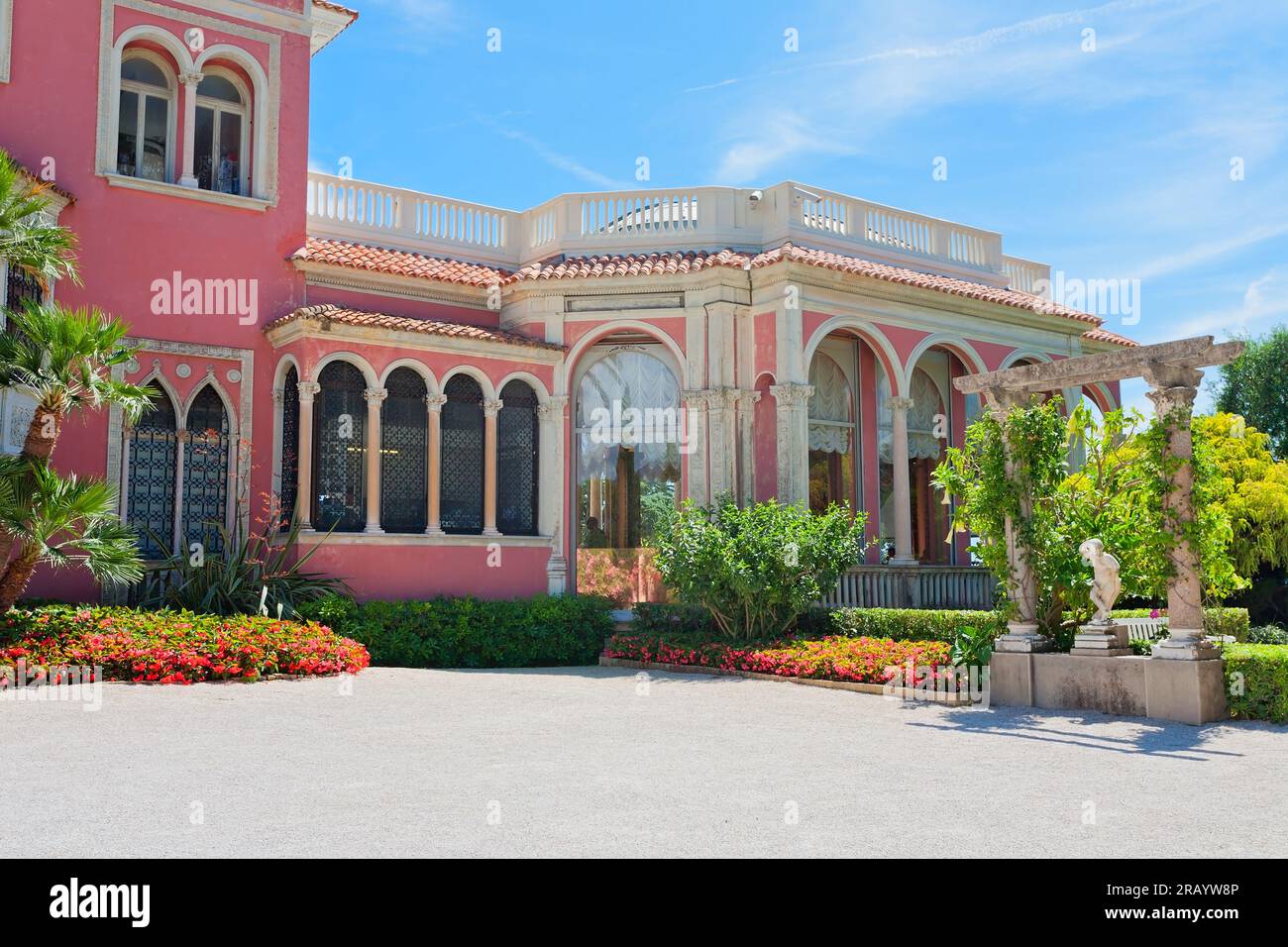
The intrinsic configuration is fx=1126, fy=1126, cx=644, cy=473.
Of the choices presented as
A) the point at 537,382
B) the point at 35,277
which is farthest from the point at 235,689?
the point at 537,382

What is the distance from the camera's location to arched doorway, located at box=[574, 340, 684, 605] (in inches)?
779

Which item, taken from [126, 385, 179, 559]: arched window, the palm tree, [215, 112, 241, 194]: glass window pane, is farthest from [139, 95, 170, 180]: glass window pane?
the palm tree

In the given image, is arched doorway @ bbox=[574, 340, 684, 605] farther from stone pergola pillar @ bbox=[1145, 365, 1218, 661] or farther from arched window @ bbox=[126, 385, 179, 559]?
stone pergola pillar @ bbox=[1145, 365, 1218, 661]

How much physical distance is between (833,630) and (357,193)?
11480 mm

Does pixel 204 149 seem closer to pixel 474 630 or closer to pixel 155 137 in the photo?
pixel 155 137

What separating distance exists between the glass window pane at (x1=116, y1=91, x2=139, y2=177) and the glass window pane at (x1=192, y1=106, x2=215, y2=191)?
943 millimetres

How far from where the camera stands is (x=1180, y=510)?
1105 centimetres

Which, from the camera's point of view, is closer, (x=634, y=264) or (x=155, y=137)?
(x=155, y=137)

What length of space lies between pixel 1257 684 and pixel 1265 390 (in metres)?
25.3

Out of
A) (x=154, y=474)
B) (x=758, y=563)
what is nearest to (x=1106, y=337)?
(x=758, y=563)

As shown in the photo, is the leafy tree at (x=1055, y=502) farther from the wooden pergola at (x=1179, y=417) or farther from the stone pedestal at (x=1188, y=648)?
the stone pedestal at (x=1188, y=648)

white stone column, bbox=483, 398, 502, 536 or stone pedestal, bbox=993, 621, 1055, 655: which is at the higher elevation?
white stone column, bbox=483, 398, 502, 536

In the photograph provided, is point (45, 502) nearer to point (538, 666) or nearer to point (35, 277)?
point (35, 277)

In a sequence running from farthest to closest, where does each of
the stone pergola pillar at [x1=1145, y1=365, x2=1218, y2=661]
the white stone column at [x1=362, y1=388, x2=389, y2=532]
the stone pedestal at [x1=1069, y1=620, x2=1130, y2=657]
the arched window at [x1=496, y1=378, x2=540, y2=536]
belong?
the arched window at [x1=496, y1=378, x2=540, y2=536], the white stone column at [x1=362, y1=388, x2=389, y2=532], the stone pedestal at [x1=1069, y1=620, x2=1130, y2=657], the stone pergola pillar at [x1=1145, y1=365, x2=1218, y2=661]
